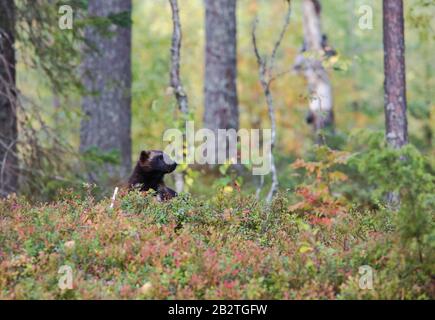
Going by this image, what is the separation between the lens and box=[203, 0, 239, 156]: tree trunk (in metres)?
17.1

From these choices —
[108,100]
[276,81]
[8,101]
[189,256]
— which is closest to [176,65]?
[8,101]

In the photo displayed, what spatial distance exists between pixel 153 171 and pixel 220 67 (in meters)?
8.21

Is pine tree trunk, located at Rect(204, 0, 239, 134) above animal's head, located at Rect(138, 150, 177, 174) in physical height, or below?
above

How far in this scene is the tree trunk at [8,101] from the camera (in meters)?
12.4

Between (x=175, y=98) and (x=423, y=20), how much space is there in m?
4.73

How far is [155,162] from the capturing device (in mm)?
9289

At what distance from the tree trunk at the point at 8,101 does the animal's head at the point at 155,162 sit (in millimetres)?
3837

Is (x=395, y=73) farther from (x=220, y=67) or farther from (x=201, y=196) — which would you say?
(x=220, y=67)

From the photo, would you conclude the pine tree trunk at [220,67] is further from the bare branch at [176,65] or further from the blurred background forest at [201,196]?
the bare branch at [176,65]

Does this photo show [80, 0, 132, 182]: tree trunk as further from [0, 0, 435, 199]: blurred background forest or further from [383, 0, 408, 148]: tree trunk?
[383, 0, 408, 148]: tree trunk

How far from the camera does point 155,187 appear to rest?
9.54 m

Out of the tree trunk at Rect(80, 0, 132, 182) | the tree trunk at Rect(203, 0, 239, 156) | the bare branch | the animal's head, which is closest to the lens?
the animal's head

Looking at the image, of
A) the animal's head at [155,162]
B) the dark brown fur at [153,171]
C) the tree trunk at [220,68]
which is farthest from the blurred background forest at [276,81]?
the animal's head at [155,162]

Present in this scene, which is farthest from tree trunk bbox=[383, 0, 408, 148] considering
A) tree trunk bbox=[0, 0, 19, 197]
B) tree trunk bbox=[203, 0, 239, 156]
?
tree trunk bbox=[0, 0, 19, 197]
